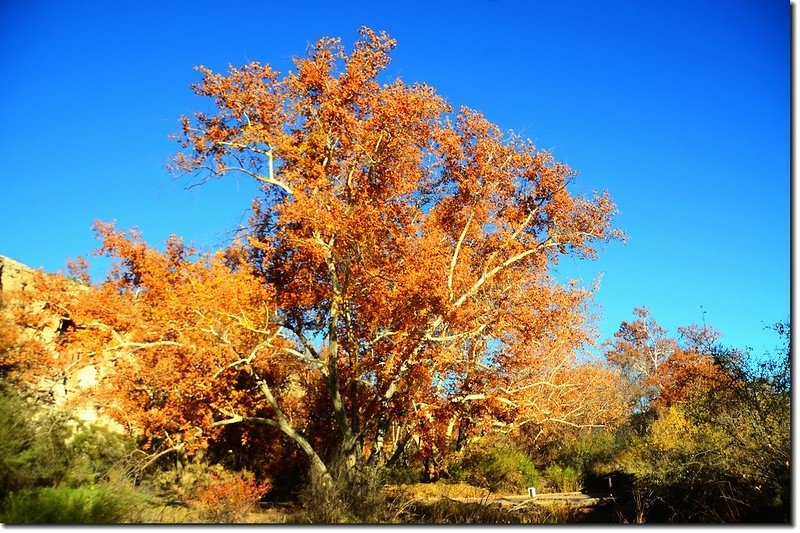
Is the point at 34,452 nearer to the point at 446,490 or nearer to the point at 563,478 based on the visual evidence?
the point at 446,490

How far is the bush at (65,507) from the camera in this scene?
276 inches

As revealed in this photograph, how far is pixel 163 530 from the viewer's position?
6.88 m

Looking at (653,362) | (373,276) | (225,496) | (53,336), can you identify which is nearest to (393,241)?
(373,276)

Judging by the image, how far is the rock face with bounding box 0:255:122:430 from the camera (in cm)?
2042

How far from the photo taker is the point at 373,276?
13.8 m

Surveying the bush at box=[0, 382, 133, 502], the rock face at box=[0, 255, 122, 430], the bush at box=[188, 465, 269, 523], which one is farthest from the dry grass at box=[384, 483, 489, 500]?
the rock face at box=[0, 255, 122, 430]

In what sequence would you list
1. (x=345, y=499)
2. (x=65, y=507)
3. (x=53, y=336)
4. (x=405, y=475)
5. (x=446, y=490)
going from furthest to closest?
(x=405, y=475) < (x=53, y=336) < (x=446, y=490) < (x=345, y=499) < (x=65, y=507)

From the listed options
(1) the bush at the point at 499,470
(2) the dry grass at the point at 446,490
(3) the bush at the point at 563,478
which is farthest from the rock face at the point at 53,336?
(3) the bush at the point at 563,478

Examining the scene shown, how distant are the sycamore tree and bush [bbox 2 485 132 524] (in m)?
4.92

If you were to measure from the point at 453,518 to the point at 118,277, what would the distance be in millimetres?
17268

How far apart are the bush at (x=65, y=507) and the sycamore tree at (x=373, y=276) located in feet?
16.1

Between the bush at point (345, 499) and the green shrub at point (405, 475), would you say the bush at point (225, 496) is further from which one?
the green shrub at point (405, 475)

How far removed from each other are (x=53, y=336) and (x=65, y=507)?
16.2 meters

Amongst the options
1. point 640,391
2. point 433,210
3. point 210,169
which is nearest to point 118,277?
point 210,169
